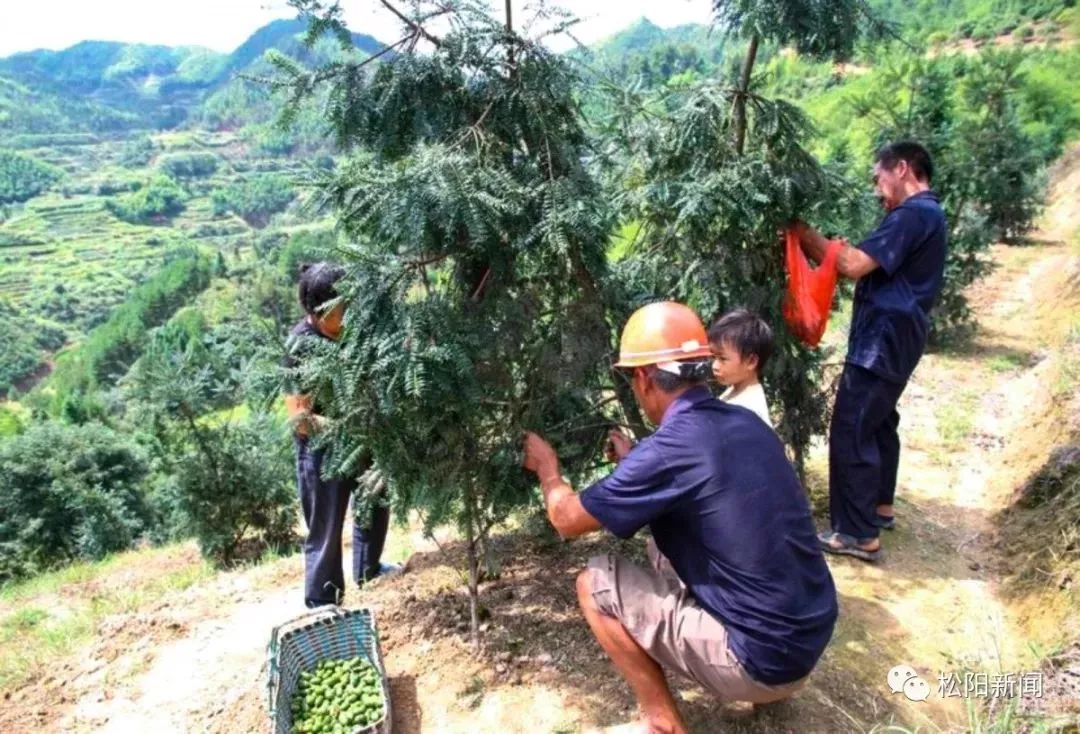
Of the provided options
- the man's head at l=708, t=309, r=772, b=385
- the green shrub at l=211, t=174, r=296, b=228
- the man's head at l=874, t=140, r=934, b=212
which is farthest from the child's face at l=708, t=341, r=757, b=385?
the green shrub at l=211, t=174, r=296, b=228

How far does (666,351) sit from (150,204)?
134305 millimetres

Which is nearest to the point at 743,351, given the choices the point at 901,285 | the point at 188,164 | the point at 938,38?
the point at 901,285

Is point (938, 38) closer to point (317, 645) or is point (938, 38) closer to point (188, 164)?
point (317, 645)

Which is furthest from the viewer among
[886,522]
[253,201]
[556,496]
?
[253,201]

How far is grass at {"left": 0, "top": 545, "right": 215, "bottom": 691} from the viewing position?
4.74 metres

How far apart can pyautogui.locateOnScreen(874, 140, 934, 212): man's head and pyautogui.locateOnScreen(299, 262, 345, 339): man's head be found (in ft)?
10.0

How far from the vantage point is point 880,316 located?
3957 millimetres

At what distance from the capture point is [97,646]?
455cm

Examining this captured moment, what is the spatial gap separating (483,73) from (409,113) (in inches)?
15.7

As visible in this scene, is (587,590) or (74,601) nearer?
(587,590)

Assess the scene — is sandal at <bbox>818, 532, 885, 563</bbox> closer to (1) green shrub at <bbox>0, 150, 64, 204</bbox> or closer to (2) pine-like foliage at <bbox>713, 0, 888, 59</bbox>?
(2) pine-like foliage at <bbox>713, 0, 888, 59</bbox>

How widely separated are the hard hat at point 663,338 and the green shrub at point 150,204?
5120 inches

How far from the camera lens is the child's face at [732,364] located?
130 inches

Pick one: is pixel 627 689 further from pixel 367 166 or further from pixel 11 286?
pixel 11 286
